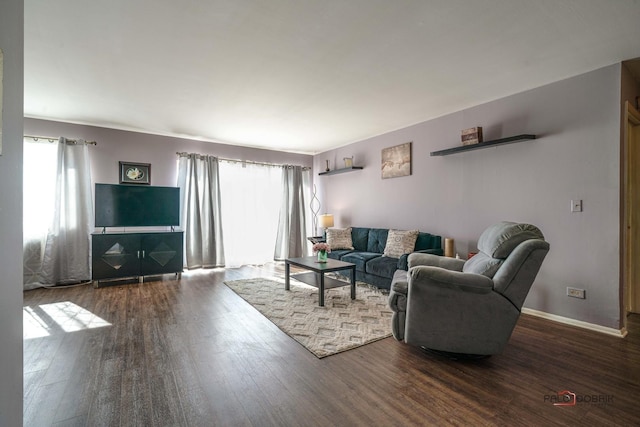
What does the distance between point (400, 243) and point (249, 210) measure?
3224 millimetres

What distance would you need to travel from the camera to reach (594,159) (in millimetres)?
2918

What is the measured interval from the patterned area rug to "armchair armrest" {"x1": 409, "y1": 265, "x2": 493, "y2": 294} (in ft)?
2.55

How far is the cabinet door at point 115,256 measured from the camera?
446 centimetres

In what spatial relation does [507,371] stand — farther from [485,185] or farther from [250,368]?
[485,185]

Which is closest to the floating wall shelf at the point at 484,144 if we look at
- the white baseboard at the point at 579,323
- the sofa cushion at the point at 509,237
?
the sofa cushion at the point at 509,237

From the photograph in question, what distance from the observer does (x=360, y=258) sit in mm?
4504

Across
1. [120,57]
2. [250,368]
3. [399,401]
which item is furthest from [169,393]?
[120,57]

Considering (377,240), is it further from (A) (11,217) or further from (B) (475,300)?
(A) (11,217)

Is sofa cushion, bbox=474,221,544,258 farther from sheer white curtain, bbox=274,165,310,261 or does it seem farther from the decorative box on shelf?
sheer white curtain, bbox=274,165,310,261

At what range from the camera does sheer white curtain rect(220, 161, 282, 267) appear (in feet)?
19.6

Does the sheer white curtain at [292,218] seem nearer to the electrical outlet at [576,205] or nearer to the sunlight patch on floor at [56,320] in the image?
the sunlight patch on floor at [56,320]

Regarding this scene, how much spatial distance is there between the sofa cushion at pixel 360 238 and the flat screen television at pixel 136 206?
309cm

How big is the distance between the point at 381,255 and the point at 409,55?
2839 millimetres

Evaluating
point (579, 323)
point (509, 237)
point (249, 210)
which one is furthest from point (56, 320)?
point (579, 323)
